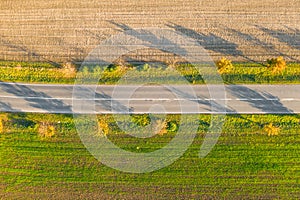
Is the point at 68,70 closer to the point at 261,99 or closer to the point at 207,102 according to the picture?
the point at 207,102

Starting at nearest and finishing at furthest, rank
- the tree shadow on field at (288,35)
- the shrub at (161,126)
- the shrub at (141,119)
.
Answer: the shrub at (161,126)
the shrub at (141,119)
the tree shadow on field at (288,35)

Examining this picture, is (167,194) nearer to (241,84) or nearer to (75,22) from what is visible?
(241,84)

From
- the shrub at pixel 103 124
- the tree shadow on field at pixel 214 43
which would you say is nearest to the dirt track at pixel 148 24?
the tree shadow on field at pixel 214 43

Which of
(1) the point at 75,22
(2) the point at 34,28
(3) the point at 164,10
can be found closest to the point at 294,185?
(3) the point at 164,10

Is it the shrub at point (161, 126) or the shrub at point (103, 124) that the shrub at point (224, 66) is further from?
the shrub at point (103, 124)

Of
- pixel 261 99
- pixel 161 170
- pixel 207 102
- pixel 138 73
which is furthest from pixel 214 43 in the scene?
pixel 161 170

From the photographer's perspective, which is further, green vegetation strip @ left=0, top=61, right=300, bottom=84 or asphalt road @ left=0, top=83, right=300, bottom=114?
green vegetation strip @ left=0, top=61, right=300, bottom=84

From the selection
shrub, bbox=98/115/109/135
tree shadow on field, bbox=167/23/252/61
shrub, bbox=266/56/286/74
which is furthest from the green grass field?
tree shadow on field, bbox=167/23/252/61

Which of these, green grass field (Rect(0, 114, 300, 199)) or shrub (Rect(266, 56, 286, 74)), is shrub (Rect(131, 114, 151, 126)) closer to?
green grass field (Rect(0, 114, 300, 199))
